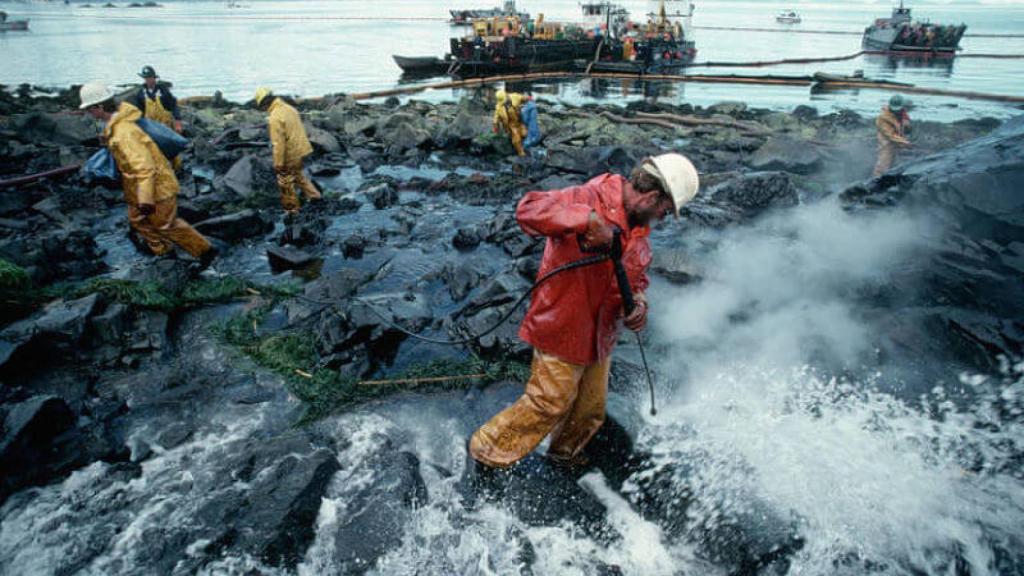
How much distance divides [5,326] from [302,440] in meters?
3.31

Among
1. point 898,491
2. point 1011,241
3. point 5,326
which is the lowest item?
point 898,491

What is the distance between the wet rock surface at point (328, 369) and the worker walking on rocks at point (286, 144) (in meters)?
0.44

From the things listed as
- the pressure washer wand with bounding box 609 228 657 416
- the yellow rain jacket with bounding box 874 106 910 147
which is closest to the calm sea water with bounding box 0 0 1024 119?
the yellow rain jacket with bounding box 874 106 910 147

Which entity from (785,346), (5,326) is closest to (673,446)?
(785,346)

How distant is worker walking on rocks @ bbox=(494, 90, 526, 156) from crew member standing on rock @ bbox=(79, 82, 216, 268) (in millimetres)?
7650

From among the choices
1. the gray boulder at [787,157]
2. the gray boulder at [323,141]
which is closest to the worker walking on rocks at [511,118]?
the gray boulder at [323,141]

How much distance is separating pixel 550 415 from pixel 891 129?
9.74m

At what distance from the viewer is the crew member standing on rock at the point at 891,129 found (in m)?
9.16

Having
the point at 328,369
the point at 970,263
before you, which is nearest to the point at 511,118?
the point at 328,369

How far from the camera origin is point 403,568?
A: 9.59 ft

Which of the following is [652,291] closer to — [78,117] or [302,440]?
[302,440]

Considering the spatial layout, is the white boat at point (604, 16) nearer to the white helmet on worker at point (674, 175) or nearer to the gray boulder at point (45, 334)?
the gray boulder at point (45, 334)

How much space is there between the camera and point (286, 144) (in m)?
7.80

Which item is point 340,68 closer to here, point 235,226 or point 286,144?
point 286,144
